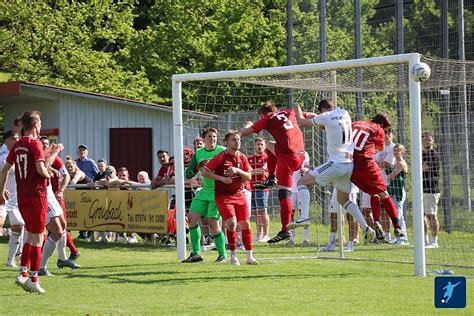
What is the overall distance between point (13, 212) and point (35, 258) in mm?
3611

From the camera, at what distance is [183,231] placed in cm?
1789

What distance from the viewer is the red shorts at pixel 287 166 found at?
707 inches

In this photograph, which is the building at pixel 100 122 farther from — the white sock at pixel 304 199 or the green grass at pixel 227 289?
the green grass at pixel 227 289

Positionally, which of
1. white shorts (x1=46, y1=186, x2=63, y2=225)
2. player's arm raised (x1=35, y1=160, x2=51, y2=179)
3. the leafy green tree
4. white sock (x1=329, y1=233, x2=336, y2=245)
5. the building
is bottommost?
white sock (x1=329, y1=233, x2=336, y2=245)

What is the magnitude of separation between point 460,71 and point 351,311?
6.64 m

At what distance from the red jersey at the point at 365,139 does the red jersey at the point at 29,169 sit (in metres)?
4.97

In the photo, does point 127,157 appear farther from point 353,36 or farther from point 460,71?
point 460,71

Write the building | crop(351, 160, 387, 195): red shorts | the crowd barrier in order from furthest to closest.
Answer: the building < the crowd barrier < crop(351, 160, 387, 195): red shorts

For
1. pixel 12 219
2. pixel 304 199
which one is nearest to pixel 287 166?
pixel 304 199

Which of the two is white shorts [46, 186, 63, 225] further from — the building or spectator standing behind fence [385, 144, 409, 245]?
the building

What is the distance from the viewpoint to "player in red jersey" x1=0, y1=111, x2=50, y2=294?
13828 mm

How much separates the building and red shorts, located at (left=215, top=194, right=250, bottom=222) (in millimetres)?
13103

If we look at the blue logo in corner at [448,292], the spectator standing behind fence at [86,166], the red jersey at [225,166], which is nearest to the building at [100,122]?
the spectator standing behind fence at [86,166]

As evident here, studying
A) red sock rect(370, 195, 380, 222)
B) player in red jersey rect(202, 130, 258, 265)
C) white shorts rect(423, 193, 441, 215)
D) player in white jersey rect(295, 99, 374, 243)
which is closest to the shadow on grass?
player in red jersey rect(202, 130, 258, 265)
